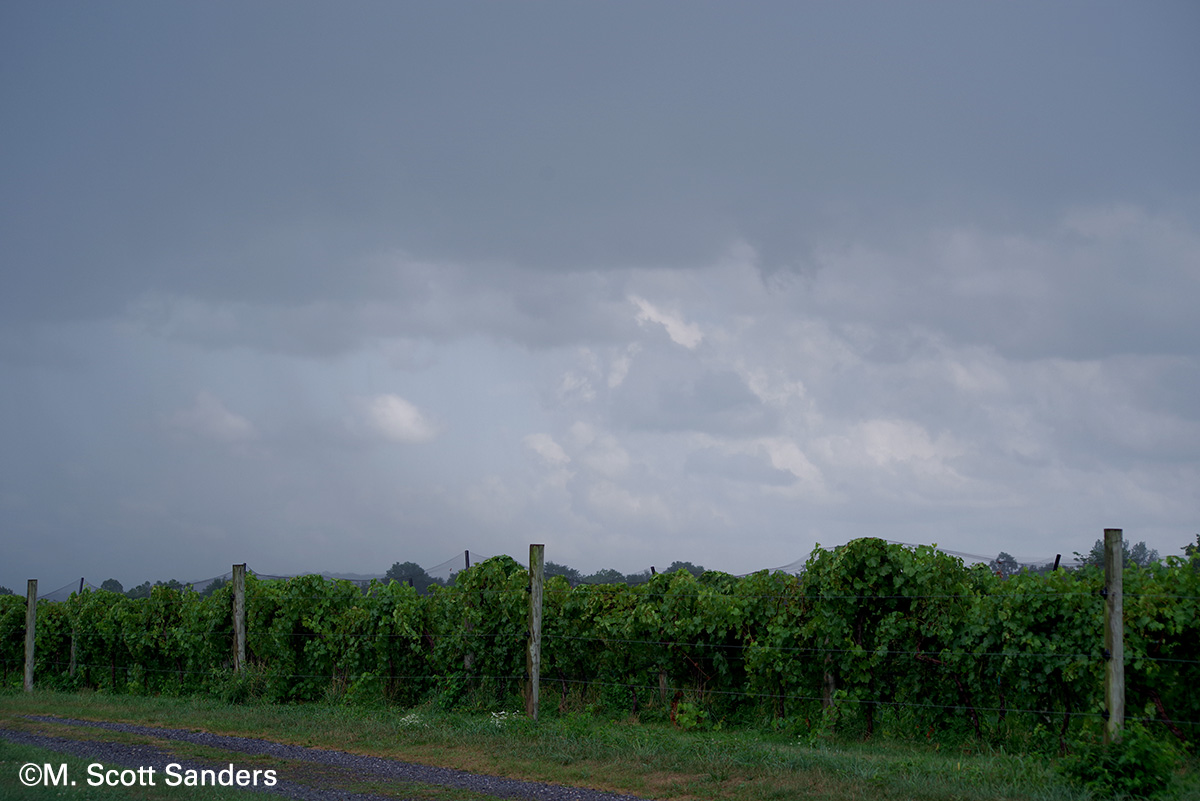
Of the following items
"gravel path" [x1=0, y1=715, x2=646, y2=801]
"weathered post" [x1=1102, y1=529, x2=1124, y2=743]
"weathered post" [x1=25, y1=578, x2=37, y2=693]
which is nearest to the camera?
"weathered post" [x1=1102, y1=529, x2=1124, y2=743]

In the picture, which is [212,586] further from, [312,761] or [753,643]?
[753,643]

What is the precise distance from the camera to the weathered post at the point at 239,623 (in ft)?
48.8

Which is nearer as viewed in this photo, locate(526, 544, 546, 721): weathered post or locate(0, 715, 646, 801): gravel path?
locate(0, 715, 646, 801): gravel path

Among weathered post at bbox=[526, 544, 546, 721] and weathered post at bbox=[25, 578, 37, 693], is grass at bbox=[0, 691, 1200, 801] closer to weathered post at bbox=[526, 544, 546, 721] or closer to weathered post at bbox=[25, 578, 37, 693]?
weathered post at bbox=[526, 544, 546, 721]

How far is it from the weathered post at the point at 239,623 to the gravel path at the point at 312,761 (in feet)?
8.21

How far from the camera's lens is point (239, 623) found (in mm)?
15000

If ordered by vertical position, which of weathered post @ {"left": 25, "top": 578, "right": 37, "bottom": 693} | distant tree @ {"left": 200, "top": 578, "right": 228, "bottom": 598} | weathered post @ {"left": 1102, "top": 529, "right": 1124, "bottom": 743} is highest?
weathered post @ {"left": 1102, "top": 529, "right": 1124, "bottom": 743}

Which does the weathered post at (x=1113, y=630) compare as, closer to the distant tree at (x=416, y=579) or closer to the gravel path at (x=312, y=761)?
the gravel path at (x=312, y=761)

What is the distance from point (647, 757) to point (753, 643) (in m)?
2.45

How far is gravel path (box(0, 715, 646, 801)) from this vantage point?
787 centimetres

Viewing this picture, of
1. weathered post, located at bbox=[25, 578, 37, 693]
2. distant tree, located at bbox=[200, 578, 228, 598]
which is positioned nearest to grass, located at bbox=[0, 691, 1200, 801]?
distant tree, located at bbox=[200, 578, 228, 598]

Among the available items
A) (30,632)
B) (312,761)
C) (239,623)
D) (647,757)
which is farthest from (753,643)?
(30,632)

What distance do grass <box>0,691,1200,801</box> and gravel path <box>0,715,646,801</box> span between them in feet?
0.81

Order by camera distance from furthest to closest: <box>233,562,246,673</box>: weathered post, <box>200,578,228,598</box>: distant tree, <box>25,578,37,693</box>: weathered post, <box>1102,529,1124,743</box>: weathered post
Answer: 1. <box>25,578,37,693</box>: weathered post
2. <box>200,578,228,598</box>: distant tree
3. <box>233,562,246,673</box>: weathered post
4. <box>1102,529,1124,743</box>: weathered post
